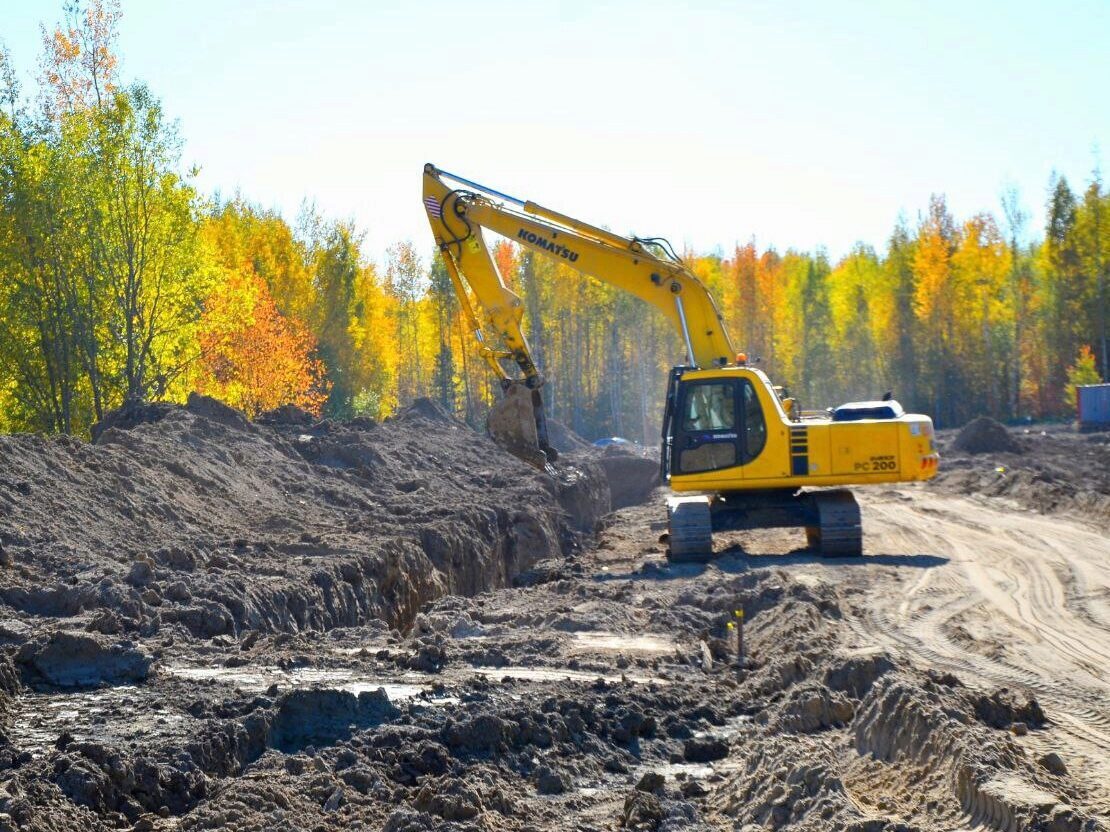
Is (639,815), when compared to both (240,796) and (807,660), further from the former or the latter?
(807,660)

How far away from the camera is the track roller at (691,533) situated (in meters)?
17.6

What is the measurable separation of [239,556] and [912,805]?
10.4m

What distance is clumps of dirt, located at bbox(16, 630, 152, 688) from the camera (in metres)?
9.17

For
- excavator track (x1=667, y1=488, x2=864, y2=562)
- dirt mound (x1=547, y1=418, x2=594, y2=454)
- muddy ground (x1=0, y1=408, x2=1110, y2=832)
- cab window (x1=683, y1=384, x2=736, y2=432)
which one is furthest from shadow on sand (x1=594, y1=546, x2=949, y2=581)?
dirt mound (x1=547, y1=418, x2=594, y2=454)

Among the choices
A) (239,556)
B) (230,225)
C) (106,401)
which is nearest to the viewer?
(239,556)

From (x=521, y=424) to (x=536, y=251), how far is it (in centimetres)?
258

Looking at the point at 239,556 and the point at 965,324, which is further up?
the point at 965,324

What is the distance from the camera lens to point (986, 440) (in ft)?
129

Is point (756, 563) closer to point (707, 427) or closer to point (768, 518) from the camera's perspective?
point (768, 518)

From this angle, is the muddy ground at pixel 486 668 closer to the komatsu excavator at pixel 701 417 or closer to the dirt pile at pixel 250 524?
the dirt pile at pixel 250 524

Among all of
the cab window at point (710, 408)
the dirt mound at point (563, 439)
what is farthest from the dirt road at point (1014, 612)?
the dirt mound at point (563, 439)

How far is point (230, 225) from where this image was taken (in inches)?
1868

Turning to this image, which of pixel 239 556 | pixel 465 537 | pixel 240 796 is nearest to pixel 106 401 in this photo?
pixel 465 537

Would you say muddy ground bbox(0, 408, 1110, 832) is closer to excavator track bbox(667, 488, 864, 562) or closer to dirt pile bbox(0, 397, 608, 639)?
dirt pile bbox(0, 397, 608, 639)
